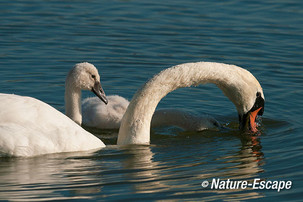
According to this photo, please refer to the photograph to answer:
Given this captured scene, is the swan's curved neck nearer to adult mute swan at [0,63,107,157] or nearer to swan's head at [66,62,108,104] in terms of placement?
swan's head at [66,62,108,104]

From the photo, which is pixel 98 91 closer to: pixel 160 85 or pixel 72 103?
pixel 72 103

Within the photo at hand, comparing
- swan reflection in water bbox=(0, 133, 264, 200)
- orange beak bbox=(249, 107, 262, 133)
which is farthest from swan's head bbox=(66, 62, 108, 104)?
orange beak bbox=(249, 107, 262, 133)

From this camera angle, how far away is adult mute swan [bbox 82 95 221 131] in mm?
10680

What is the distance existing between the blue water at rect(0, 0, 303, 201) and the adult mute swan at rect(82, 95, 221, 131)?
148 millimetres

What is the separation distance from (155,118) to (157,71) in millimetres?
2219

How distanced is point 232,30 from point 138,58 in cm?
282

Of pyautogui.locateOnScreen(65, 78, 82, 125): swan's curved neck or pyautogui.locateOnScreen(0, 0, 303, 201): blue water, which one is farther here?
pyautogui.locateOnScreen(65, 78, 82, 125): swan's curved neck

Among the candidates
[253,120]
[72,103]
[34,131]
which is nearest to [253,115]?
[253,120]

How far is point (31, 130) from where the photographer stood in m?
8.33

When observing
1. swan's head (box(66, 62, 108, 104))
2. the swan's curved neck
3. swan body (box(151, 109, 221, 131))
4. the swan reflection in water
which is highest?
swan's head (box(66, 62, 108, 104))

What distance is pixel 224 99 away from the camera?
1205 cm

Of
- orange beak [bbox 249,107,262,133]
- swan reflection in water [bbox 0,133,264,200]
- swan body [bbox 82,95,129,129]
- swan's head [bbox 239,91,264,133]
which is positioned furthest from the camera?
swan body [bbox 82,95,129,129]

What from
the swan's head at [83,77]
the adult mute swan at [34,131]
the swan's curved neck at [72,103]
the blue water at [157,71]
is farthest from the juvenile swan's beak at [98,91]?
the adult mute swan at [34,131]

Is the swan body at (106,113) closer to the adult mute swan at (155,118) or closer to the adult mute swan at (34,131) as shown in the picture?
the adult mute swan at (155,118)
